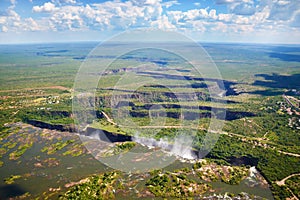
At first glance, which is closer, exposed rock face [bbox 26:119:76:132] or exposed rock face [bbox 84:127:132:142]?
exposed rock face [bbox 84:127:132:142]

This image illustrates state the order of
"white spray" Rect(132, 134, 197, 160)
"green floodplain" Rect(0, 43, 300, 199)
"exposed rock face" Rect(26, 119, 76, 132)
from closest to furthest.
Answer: "green floodplain" Rect(0, 43, 300, 199), "white spray" Rect(132, 134, 197, 160), "exposed rock face" Rect(26, 119, 76, 132)

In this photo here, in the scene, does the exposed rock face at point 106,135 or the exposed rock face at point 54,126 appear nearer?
the exposed rock face at point 106,135

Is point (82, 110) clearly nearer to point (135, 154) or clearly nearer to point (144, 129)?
point (144, 129)

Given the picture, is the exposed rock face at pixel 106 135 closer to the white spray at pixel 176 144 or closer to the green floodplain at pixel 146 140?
the green floodplain at pixel 146 140

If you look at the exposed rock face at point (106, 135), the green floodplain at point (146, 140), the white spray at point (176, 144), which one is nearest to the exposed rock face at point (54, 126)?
the green floodplain at point (146, 140)

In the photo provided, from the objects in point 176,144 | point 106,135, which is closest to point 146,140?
point 176,144

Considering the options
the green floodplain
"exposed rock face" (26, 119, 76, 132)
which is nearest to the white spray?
the green floodplain

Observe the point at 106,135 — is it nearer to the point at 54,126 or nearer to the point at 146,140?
the point at 146,140

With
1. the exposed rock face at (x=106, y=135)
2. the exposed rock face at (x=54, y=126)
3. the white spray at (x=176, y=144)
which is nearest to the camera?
the white spray at (x=176, y=144)

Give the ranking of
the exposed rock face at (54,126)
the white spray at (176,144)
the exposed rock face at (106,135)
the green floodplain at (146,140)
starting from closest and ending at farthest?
1. the green floodplain at (146,140)
2. the white spray at (176,144)
3. the exposed rock face at (106,135)
4. the exposed rock face at (54,126)

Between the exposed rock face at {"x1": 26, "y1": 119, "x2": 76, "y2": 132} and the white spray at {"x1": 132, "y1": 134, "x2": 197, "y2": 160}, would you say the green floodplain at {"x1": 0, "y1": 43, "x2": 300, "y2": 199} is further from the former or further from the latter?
the white spray at {"x1": 132, "y1": 134, "x2": 197, "y2": 160}

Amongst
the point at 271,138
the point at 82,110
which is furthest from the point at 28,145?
the point at 271,138
